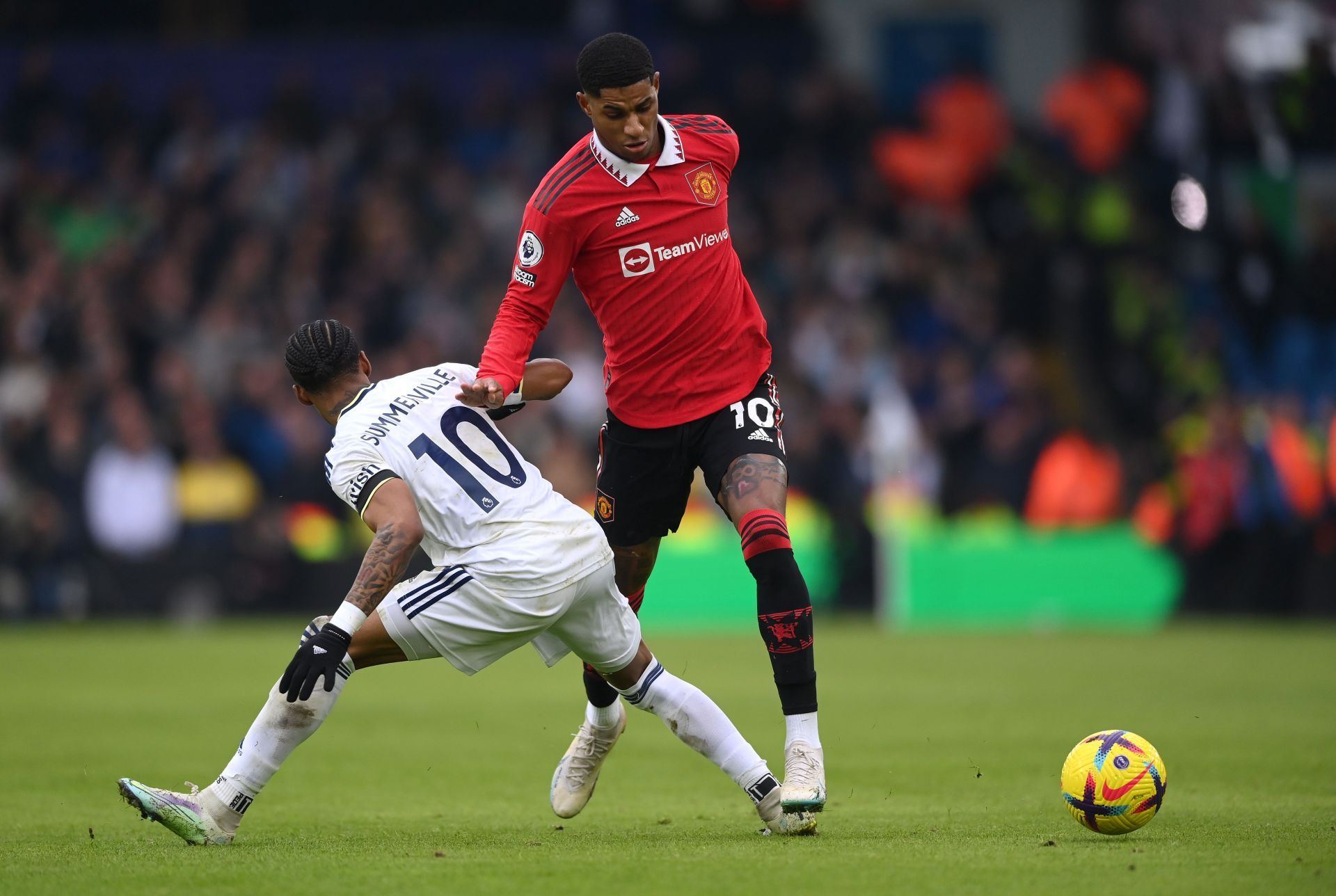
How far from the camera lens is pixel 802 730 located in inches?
247

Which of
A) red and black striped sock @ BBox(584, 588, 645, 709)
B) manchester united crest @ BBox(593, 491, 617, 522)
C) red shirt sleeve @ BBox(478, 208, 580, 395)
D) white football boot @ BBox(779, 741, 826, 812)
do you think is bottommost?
white football boot @ BBox(779, 741, 826, 812)

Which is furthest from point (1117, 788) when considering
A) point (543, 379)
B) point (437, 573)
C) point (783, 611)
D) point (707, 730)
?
point (543, 379)

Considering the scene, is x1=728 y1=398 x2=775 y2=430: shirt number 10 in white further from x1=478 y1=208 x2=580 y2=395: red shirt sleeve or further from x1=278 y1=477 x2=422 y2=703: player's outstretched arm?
x1=278 y1=477 x2=422 y2=703: player's outstretched arm

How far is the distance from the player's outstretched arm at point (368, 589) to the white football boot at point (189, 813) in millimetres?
537

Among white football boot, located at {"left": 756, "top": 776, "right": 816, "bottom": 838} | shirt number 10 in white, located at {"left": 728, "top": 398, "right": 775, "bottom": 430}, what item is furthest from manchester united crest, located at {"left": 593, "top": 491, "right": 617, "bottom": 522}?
white football boot, located at {"left": 756, "top": 776, "right": 816, "bottom": 838}

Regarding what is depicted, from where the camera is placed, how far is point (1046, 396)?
20.4 meters

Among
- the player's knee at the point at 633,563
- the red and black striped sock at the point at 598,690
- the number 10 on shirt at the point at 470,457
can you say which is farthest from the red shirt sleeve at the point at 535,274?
the red and black striped sock at the point at 598,690

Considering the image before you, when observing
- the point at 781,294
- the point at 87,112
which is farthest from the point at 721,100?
the point at 87,112

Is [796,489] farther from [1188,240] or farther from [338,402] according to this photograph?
[338,402]

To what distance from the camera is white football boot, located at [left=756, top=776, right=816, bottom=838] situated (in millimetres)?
6160

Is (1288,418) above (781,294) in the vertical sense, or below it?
below

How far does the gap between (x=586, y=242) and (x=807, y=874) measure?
2.65 metres

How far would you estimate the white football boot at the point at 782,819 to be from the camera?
243 inches

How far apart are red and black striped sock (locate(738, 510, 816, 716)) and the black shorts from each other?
1.15ft
